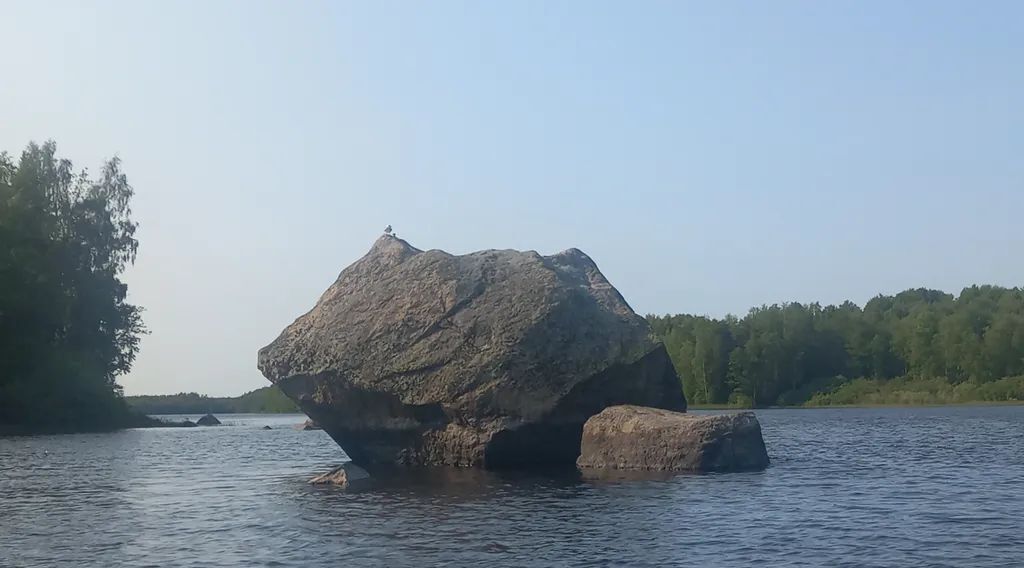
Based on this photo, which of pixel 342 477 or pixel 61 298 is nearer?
pixel 342 477

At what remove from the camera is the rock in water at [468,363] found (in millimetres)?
28797

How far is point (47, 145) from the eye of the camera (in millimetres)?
73062

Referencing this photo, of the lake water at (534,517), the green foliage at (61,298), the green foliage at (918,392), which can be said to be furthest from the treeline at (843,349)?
the lake water at (534,517)

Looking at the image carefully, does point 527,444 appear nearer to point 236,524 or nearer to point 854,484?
point 854,484

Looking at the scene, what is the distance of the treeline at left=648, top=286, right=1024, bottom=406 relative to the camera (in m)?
110

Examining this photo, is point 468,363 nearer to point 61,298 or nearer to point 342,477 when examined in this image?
point 342,477

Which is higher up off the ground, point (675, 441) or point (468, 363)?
point (468, 363)

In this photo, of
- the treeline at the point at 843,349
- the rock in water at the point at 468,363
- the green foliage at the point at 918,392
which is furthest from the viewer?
the treeline at the point at 843,349

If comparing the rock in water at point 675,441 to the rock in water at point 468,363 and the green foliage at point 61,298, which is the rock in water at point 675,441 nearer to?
the rock in water at point 468,363

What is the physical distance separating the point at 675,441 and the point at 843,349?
109m

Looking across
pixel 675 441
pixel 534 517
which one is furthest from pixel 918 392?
pixel 534 517

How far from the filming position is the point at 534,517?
19516 mm

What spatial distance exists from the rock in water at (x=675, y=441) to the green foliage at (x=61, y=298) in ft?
160

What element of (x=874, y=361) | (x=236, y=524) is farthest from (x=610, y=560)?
(x=874, y=361)
